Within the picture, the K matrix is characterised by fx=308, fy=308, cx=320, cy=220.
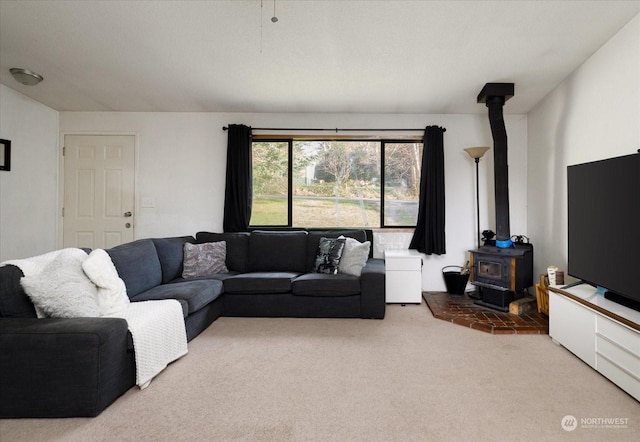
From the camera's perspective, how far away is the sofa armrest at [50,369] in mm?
1608

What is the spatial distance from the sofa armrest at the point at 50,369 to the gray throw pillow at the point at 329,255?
2192 mm

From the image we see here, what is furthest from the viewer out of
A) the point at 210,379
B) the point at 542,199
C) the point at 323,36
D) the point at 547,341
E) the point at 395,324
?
the point at 542,199

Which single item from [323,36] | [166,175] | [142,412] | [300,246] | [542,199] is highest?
[323,36]

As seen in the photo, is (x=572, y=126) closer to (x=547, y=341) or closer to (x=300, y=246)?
(x=547, y=341)

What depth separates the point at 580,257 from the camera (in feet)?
8.19

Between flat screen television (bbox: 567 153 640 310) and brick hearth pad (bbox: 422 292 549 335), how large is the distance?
0.64 metres

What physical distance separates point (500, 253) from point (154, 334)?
329 centimetres

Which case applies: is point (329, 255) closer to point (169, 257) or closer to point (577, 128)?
point (169, 257)

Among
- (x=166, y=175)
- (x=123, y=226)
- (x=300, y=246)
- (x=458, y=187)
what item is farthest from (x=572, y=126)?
(x=123, y=226)

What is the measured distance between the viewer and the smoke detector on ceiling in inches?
119

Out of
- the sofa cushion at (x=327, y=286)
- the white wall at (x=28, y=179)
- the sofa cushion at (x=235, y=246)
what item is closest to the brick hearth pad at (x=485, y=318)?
the sofa cushion at (x=327, y=286)

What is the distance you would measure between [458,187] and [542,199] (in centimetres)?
95

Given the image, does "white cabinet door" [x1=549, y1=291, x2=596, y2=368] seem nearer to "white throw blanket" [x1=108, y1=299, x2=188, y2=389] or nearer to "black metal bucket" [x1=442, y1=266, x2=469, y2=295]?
"black metal bucket" [x1=442, y1=266, x2=469, y2=295]

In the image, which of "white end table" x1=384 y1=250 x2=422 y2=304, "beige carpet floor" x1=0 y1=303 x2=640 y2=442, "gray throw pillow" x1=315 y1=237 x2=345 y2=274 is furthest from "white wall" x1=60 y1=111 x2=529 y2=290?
"beige carpet floor" x1=0 y1=303 x2=640 y2=442
